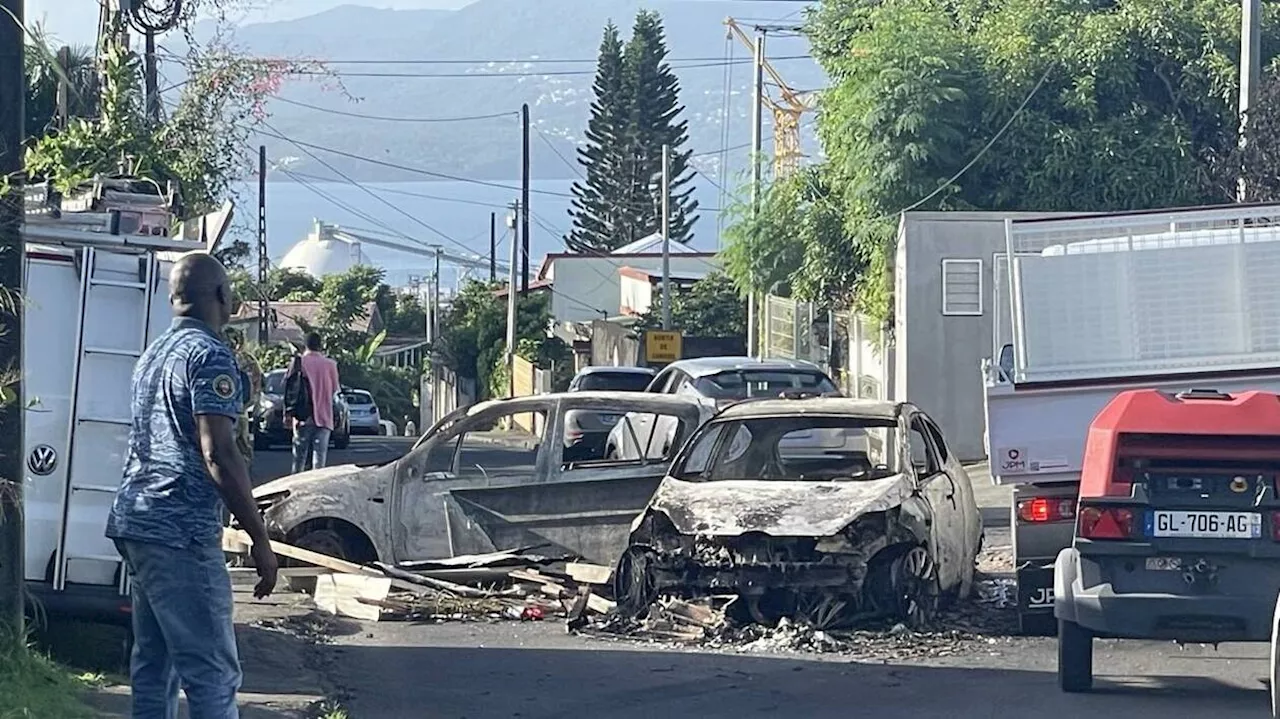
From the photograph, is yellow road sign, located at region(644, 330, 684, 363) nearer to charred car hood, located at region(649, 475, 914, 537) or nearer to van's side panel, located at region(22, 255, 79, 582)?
charred car hood, located at region(649, 475, 914, 537)

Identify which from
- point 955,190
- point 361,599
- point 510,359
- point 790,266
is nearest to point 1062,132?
point 955,190

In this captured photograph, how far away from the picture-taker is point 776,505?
11.2 meters

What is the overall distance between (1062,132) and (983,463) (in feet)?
17.3

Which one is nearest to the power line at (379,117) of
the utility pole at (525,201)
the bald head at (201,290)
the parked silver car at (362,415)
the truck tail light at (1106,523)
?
the utility pole at (525,201)

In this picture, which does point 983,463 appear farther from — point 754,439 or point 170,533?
point 170,533

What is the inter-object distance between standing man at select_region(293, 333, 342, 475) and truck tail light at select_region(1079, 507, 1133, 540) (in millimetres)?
10639

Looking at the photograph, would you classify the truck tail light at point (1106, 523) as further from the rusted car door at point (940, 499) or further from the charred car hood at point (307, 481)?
the charred car hood at point (307, 481)

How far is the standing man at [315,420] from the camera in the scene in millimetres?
18250

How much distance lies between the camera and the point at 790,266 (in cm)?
3325

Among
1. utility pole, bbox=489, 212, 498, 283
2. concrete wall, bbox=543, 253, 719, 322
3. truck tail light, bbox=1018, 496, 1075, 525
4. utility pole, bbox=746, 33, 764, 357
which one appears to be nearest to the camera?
truck tail light, bbox=1018, 496, 1075, 525

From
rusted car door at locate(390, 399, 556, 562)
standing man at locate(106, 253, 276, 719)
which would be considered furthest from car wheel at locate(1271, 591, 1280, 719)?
rusted car door at locate(390, 399, 556, 562)

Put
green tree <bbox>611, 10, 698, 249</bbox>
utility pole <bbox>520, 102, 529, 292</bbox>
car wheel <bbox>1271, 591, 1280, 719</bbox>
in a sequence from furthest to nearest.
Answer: green tree <bbox>611, 10, 698, 249</bbox>, utility pole <bbox>520, 102, 529, 292</bbox>, car wheel <bbox>1271, 591, 1280, 719</bbox>

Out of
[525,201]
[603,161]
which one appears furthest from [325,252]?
[525,201]

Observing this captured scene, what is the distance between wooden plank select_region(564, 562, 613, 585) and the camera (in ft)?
40.7
